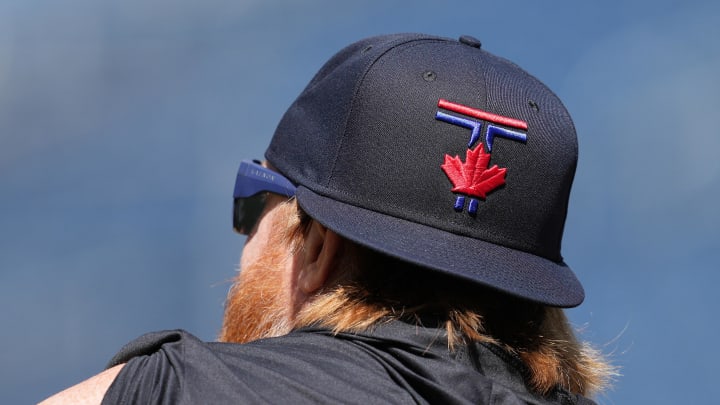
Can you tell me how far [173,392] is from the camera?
1.69 metres

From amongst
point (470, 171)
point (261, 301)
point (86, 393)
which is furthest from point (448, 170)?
point (86, 393)

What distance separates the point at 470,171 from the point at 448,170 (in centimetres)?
4

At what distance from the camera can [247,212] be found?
251 cm

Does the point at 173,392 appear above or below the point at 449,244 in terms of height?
below

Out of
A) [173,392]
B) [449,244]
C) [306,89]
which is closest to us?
[173,392]

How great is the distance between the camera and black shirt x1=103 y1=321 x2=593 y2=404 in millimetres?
1704

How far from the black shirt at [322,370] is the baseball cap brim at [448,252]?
4.9 inches

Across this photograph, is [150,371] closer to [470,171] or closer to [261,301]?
[261,301]

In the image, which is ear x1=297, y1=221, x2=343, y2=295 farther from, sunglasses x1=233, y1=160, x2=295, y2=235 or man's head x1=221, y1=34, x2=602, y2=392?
sunglasses x1=233, y1=160, x2=295, y2=235

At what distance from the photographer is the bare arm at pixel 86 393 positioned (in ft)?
5.47

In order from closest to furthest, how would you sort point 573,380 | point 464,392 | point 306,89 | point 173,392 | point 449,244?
point 173,392
point 464,392
point 449,244
point 573,380
point 306,89

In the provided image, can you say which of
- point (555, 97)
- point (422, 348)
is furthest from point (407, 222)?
point (555, 97)

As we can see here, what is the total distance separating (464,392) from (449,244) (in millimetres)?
283

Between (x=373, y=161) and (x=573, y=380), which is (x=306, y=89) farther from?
(x=573, y=380)
